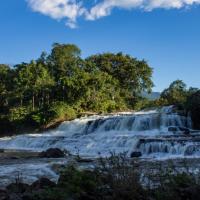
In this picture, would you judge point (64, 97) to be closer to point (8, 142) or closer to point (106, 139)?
point (8, 142)

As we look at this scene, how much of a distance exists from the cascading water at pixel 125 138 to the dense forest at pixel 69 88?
6.54 m

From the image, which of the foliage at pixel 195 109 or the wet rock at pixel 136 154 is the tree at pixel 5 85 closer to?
the foliage at pixel 195 109

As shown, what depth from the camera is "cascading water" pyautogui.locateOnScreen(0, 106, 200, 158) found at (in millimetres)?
20641

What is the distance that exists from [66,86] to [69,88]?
0.39 metres

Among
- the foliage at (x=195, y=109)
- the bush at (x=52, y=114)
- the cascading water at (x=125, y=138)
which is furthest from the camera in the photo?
the bush at (x=52, y=114)

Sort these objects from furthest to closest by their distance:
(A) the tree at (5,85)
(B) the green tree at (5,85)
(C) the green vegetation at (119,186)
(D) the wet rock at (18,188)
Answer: (A) the tree at (5,85)
(B) the green tree at (5,85)
(D) the wet rock at (18,188)
(C) the green vegetation at (119,186)

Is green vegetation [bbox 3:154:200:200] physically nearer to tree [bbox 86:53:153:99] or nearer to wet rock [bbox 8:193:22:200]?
wet rock [bbox 8:193:22:200]

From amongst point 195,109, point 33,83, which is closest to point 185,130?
point 195,109

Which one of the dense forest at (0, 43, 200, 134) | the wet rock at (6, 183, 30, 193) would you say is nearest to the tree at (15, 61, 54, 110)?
the dense forest at (0, 43, 200, 134)

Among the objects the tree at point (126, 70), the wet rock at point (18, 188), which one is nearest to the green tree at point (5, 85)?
the tree at point (126, 70)

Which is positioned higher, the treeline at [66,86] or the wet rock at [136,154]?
the treeline at [66,86]

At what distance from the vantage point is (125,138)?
23.7 m

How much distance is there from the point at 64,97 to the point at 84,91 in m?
2.65

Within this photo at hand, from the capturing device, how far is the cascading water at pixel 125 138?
20.6 meters
